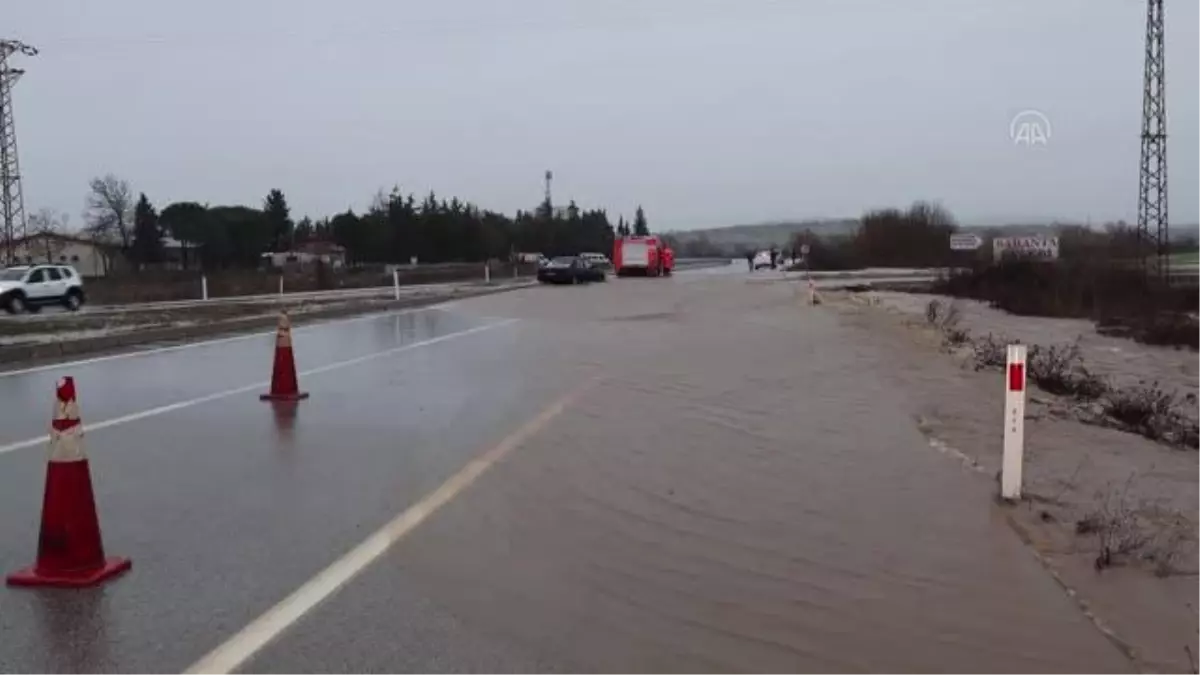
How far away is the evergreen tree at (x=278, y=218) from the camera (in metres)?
109

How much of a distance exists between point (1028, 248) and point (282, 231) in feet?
267

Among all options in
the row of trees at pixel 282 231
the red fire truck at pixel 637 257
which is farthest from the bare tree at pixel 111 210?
the red fire truck at pixel 637 257

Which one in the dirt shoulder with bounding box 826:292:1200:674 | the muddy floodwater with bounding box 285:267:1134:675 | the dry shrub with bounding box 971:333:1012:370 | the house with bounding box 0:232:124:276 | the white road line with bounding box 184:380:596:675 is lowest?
the dry shrub with bounding box 971:333:1012:370

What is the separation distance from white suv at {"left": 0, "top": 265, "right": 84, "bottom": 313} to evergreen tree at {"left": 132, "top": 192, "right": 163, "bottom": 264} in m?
65.3

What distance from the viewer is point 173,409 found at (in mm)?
12500

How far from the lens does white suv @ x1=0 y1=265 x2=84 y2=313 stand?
35.0 m

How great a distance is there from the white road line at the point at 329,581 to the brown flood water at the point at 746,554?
6.5 inches

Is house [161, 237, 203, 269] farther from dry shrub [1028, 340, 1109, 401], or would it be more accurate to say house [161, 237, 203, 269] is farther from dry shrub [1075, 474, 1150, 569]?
dry shrub [1075, 474, 1150, 569]

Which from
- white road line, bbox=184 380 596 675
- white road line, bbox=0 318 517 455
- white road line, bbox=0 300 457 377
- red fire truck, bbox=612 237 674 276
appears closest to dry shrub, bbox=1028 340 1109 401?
white road line, bbox=184 380 596 675

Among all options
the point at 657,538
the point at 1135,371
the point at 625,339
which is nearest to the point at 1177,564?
the point at 657,538

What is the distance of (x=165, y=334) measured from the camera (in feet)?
73.7

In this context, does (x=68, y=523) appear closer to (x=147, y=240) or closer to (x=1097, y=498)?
(x=1097, y=498)

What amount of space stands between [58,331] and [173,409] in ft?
44.1

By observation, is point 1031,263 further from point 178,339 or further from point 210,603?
point 210,603
